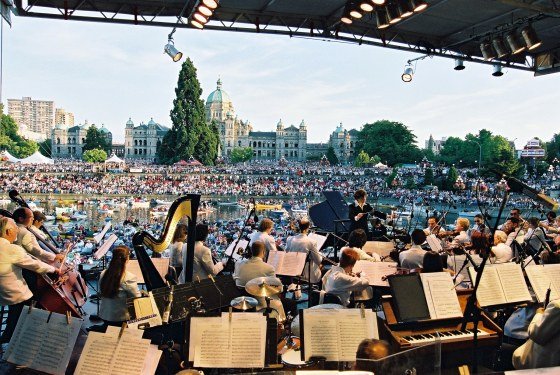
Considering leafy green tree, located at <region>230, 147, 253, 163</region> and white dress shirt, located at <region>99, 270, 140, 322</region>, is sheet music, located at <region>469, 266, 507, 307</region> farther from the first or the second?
leafy green tree, located at <region>230, 147, 253, 163</region>

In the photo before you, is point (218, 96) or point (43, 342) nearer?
point (43, 342)

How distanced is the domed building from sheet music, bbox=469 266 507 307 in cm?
9817

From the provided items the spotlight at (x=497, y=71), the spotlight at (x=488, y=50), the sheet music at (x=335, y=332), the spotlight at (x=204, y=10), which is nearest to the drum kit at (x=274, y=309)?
the sheet music at (x=335, y=332)

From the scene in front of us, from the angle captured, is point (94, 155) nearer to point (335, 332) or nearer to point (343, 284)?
point (343, 284)

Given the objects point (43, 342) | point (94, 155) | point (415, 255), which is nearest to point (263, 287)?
point (43, 342)

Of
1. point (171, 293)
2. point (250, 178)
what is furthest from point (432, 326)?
point (250, 178)

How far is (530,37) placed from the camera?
7574 millimetres

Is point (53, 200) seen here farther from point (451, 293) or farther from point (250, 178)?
point (451, 293)

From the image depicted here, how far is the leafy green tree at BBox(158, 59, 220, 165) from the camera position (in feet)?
177

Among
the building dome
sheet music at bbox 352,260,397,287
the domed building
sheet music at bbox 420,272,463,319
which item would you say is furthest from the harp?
the building dome

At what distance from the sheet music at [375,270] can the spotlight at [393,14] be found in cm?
369

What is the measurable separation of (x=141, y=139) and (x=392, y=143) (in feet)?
159

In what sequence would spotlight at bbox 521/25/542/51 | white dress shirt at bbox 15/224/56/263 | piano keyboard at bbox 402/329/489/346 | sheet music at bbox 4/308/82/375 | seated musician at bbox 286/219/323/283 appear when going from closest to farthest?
sheet music at bbox 4/308/82/375 → piano keyboard at bbox 402/329/489/346 → white dress shirt at bbox 15/224/56/263 → seated musician at bbox 286/219/323/283 → spotlight at bbox 521/25/542/51

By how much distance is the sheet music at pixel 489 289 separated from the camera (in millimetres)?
3811
